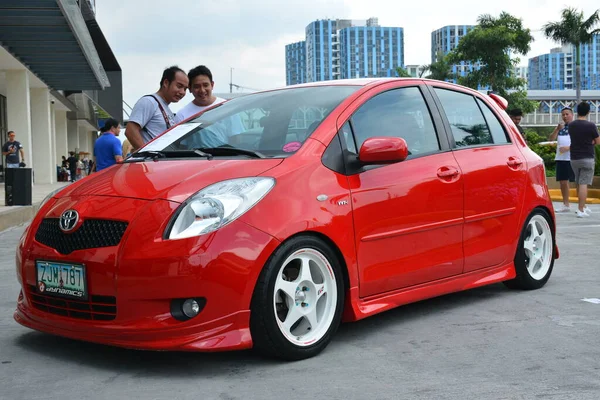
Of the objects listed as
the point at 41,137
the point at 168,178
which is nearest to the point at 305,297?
the point at 168,178

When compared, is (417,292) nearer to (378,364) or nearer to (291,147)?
(378,364)

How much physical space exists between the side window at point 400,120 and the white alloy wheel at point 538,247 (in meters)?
1.28

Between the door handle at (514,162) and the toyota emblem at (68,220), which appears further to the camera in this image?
the door handle at (514,162)

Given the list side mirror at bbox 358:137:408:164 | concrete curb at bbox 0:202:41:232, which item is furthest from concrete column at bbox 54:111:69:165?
side mirror at bbox 358:137:408:164

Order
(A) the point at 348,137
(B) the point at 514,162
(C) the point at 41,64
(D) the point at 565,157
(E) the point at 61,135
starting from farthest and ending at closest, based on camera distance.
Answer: (E) the point at 61,135 → (C) the point at 41,64 → (D) the point at 565,157 → (B) the point at 514,162 → (A) the point at 348,137

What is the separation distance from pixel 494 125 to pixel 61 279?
328 cm

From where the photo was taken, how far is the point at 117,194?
13.0ft

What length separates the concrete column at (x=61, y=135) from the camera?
154 ft

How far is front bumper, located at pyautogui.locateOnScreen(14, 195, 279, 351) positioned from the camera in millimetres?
3588

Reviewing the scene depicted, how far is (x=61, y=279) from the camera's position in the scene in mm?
3910

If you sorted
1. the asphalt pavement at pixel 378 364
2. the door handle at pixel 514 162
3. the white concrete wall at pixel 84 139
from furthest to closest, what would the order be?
1. the white concrete wall at pixel 84 139
2. the door handle at pixel 514 162
3. the asphalt pavement at pixel 378 364

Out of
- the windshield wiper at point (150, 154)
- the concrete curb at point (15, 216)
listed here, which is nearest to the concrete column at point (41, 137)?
the concrete curb at point (15, 216)

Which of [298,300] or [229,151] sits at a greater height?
[229,151]

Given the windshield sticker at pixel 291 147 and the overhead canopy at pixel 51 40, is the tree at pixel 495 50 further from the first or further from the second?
the windshield sticker at pixel 291 147
